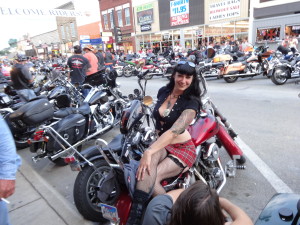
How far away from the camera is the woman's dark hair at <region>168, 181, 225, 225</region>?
110cm

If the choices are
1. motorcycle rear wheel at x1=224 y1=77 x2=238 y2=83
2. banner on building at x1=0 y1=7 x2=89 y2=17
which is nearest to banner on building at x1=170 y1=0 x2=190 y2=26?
banner on building at x1=0 y1=7 x2=89 y2=17

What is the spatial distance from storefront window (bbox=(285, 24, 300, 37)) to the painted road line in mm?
16202

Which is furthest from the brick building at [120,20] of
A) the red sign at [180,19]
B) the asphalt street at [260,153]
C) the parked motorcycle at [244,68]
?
the asphalt street at [260,153]

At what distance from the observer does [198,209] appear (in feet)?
3.60

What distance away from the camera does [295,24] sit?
652 inches

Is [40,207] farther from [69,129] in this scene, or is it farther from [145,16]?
[145,16]

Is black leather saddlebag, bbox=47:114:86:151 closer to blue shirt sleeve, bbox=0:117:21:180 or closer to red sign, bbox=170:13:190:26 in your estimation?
blue shirt sleeve, bbox=0:117:21:180

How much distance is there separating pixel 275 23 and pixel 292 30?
1.26 meters

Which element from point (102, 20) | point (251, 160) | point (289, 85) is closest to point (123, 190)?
point (251, 160)

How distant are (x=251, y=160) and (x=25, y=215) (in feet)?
10.3

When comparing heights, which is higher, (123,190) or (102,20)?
(102,20)

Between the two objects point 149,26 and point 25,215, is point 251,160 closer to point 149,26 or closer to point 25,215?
point 25,215

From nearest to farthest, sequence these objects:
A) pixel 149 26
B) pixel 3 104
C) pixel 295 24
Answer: pixel 3 104, pixel 295 24, pixel 149 26

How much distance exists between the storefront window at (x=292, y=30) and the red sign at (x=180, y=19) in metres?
9.36
